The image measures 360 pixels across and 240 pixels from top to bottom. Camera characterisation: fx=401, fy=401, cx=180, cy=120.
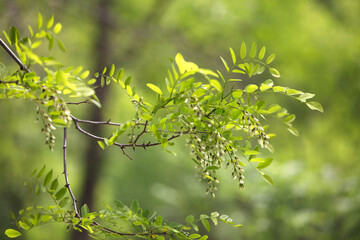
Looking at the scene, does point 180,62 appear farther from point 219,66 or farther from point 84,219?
point 219,66

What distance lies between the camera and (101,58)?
25.7ft

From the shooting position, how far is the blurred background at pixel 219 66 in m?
6.06

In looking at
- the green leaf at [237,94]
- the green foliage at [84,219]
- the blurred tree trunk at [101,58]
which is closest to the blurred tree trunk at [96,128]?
the blurred tree trunk at [101,58]

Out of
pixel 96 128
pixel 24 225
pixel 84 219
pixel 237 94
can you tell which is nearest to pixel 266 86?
pixel 237 94

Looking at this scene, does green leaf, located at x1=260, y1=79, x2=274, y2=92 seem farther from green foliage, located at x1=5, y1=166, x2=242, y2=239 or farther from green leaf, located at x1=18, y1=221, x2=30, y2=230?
green leaf, located at x1=18, y1=221, x2=30, y2=230

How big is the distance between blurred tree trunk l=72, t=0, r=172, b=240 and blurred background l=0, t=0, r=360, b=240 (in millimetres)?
21

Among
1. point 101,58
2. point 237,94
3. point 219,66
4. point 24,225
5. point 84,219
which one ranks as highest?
point 219,66

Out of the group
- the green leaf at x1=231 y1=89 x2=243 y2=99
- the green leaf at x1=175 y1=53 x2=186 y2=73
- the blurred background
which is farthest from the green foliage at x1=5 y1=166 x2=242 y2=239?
the blurred background

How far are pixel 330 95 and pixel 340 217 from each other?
97.0 inches

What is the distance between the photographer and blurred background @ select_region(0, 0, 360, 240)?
19.9 ft

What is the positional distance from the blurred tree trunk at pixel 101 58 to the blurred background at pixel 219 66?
0.8 inches

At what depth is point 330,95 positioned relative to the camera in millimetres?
7246

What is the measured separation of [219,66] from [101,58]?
234 cm

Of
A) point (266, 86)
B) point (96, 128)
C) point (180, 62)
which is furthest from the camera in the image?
point (96, 128)
